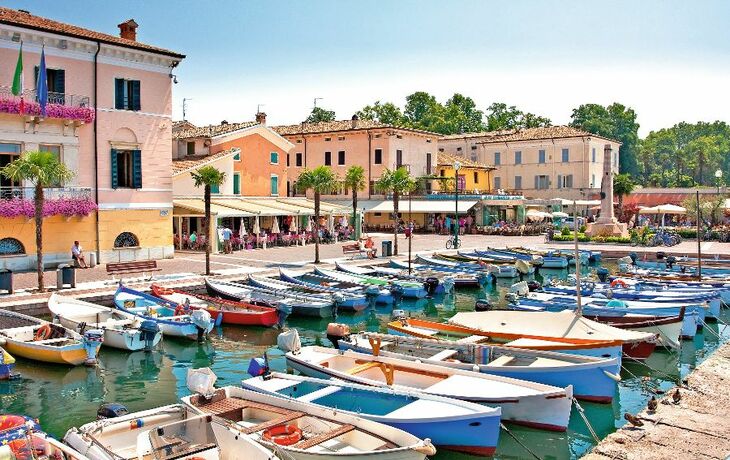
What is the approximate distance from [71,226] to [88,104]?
19.8 feet

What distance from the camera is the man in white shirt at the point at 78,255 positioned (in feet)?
108

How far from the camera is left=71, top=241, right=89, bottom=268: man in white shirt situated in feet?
108

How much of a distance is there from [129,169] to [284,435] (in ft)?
92.3

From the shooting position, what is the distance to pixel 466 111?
125438 millimetres

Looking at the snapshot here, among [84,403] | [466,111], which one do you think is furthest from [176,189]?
[466,111]

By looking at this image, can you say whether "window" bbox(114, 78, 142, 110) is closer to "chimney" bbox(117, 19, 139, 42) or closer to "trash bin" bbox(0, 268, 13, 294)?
"chimney" bbox(117, 19, 139, 42)

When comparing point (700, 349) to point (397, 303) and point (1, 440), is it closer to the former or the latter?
point (397, 303)

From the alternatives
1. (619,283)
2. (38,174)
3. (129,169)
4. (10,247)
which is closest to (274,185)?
(129,169)

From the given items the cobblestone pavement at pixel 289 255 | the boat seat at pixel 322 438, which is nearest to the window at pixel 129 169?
the cobblestone pavement at pixel 289 255

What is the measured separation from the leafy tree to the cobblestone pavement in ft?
153

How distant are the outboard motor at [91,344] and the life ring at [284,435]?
9227mm

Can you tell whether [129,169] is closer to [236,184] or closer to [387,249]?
[236,184]

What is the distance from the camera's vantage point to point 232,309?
81.9ft

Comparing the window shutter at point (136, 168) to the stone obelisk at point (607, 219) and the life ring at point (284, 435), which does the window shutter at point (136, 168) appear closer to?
the life ring at point (284, 435)
